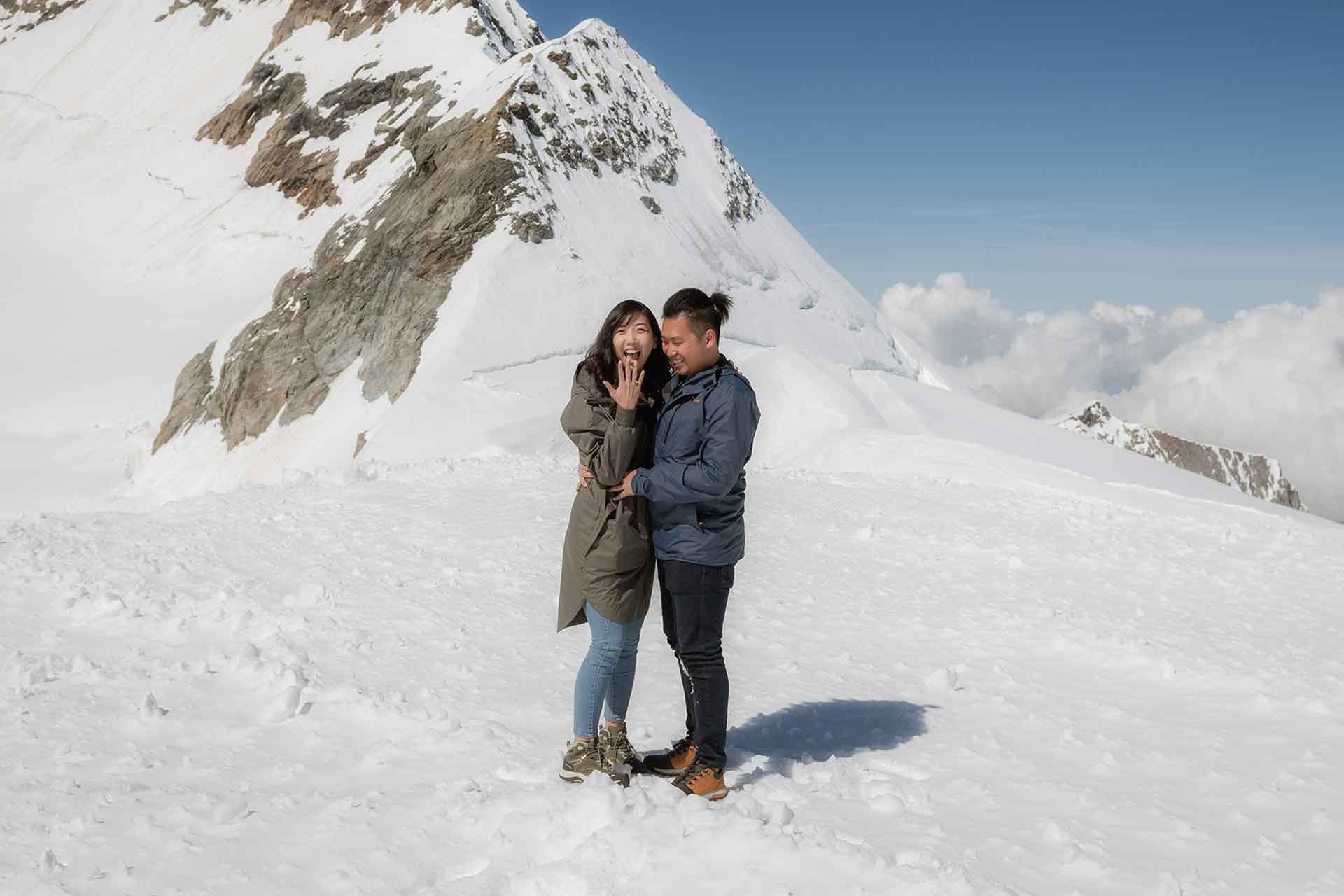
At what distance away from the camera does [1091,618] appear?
8.12 meters

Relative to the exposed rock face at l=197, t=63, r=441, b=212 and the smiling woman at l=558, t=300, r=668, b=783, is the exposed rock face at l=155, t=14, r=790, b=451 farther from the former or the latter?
the smiling woman at l=558, t=300, r=668, b=783

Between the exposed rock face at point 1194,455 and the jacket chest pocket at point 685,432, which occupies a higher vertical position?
the exposed rock face at point 1194,455

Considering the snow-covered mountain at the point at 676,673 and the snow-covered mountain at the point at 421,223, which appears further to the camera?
the snow-covered mountain at the point at 421,223

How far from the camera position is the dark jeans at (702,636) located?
410 centimetres

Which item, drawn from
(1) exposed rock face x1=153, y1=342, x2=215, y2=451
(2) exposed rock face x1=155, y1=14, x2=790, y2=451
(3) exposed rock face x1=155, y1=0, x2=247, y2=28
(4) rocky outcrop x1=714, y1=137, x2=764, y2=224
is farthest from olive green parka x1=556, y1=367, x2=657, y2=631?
(3) exposed rock face x1=155, y1=0, x2=247, y2=28

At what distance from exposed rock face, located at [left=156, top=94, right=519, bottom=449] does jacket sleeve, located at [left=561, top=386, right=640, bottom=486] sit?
2365 cm

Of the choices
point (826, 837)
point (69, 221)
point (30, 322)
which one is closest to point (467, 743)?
point (826, 837)

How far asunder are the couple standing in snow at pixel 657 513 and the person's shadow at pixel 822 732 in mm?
828

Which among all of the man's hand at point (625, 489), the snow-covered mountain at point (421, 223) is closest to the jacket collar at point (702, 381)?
the man's hand at point (625, 489)

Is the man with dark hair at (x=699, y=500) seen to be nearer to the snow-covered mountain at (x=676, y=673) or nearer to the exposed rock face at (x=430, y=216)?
the snow-covered mountain at (x=676, y=673)

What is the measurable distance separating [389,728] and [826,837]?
2.54 m

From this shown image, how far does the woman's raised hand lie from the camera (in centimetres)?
383

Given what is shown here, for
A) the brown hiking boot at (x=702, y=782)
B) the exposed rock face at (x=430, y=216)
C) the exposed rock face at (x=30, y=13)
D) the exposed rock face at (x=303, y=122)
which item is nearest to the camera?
the brown hiking boot at (x=702, y=782)

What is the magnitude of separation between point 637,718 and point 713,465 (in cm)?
223
